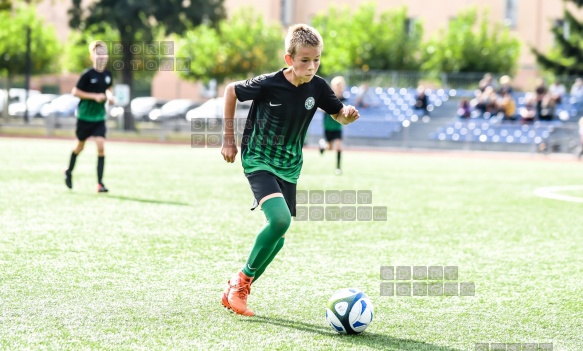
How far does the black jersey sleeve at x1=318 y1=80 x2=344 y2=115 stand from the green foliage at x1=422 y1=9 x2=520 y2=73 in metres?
39.0

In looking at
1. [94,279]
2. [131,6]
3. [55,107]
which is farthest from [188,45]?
[94,279]

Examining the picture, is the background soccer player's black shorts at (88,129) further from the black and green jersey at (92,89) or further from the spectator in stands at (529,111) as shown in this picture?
the spectator in stands at (529,111)

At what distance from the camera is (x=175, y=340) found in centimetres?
530

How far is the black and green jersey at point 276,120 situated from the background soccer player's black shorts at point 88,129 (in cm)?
772

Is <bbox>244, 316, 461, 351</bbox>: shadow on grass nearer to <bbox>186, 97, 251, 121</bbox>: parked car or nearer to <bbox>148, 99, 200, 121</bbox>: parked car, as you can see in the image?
<bbox>186, 97, 251, 121</bbox>: parked car

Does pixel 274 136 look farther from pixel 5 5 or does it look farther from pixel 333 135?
pixel 5 5

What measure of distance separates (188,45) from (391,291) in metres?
47.7

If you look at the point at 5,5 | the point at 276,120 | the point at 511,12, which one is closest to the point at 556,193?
the point at 276,120

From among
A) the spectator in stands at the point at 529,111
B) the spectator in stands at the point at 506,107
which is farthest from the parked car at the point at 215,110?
the spectator in stands at the point at 529,111

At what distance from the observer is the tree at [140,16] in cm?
3881

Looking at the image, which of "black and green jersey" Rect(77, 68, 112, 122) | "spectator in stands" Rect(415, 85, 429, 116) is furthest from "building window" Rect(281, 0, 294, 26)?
"black and green jersey" Rect(77, 68, 112, 122)

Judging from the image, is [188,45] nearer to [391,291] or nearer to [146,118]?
[146,118]

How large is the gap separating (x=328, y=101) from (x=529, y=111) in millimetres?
26362

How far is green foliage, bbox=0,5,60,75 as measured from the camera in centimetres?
5709
